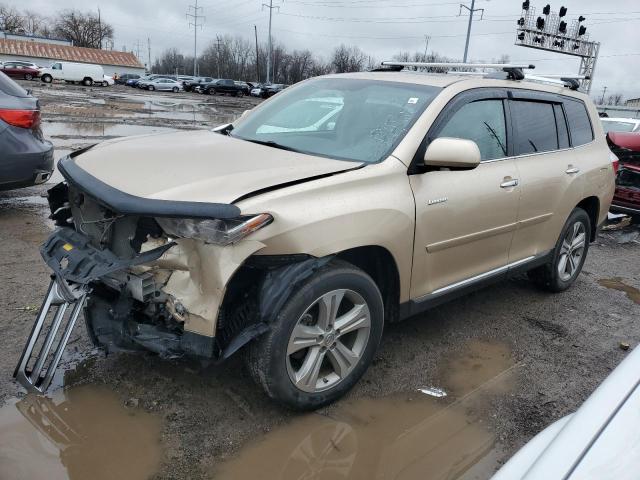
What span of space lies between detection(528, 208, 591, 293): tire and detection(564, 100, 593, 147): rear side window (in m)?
0.63

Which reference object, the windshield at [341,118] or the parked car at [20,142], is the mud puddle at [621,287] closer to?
the windshield at [341,118]

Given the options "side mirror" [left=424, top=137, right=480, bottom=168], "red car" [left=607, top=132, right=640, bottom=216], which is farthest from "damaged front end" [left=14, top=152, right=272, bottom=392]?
"red car" [left=607, top=132, right=640, bottom=216]

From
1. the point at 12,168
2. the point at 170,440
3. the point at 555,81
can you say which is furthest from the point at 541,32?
the point at 170,440

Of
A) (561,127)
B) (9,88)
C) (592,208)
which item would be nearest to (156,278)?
(561,127)

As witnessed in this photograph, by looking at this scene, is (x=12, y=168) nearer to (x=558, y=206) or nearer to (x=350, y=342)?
(x=350, y=342)

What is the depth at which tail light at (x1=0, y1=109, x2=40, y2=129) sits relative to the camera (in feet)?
18.0

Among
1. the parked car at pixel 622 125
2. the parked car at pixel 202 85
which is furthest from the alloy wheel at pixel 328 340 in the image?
the parked car at pixel 202 85

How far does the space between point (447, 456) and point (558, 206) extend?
257cm

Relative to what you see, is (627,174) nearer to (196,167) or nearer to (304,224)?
(304,224)

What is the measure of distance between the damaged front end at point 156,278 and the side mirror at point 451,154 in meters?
1.13

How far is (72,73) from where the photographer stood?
1961 inches

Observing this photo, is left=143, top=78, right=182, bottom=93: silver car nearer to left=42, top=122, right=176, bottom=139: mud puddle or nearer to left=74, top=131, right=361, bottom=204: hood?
left=42, top=122, right=176, bottom=139: mud puddle

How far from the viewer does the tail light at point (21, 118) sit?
18.0 feet

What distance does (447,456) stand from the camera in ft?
8.70
